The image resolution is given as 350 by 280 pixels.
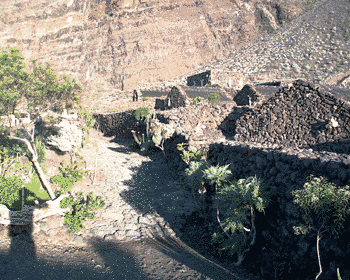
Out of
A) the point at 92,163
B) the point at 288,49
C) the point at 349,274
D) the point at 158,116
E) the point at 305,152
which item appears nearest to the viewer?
the point at 349,274

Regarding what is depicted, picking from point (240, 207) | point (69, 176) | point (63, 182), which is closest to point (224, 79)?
point (69, 176)

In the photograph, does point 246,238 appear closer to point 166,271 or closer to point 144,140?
point 166,271

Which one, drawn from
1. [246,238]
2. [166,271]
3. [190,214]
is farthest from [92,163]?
[246,238]

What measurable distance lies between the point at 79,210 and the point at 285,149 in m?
7.02

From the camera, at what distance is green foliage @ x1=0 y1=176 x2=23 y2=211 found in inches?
345

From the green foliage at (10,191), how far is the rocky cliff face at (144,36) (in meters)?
61.7

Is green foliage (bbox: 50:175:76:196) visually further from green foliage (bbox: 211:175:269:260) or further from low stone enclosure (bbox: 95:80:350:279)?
green foliage (bbox: 211:175:269:260)

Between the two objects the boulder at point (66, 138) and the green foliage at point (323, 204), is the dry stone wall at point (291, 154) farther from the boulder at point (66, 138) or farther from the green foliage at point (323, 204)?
the boulder at point (66, 138)

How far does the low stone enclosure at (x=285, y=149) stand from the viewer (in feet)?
15.0

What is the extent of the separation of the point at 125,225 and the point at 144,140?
10578 mm

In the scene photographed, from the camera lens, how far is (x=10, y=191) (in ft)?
30.5

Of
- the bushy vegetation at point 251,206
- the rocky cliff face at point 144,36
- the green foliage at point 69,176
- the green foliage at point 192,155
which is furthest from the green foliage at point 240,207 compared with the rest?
the rocky cliff face at point 144,36

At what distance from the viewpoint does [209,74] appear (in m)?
36.2

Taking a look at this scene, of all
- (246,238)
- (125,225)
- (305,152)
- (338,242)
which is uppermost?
(305,152)
